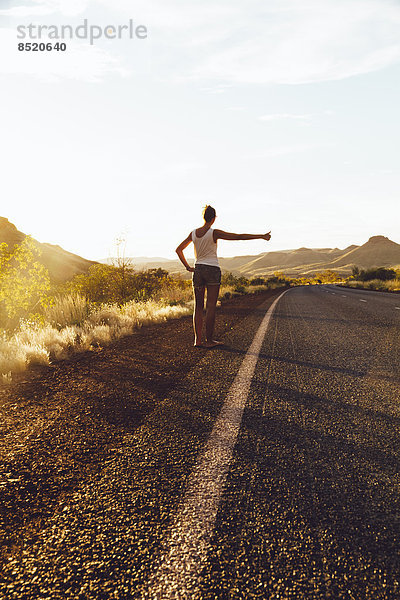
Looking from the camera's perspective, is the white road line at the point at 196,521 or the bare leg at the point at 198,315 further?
the bare leg at the point at 198,315

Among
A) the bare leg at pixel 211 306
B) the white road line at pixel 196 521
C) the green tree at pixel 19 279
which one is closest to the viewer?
the white road line at pixel 196 521

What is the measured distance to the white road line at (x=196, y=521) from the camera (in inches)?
50.2

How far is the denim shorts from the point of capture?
225 inches

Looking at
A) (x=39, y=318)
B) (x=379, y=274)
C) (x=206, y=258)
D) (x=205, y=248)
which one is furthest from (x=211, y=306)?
(x=379, y=274)

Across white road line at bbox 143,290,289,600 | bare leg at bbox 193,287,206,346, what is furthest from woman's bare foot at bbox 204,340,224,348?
white road line at bbox 143,290,289,600

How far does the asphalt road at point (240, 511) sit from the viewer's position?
1.28 metres

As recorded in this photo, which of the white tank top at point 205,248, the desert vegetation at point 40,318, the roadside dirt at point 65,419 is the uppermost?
the white tank top at point 205,248

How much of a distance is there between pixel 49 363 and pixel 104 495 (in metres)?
3.38

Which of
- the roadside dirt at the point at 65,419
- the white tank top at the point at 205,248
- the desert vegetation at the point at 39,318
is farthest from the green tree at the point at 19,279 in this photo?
the white tank top at the point at 205,248

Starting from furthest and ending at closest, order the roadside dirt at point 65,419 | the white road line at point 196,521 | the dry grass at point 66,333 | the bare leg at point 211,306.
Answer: the bare leg at point 211,306 → the dry grass at point 66,333 → the roadside dirt at point 65,419 → the white road line at point 196,521

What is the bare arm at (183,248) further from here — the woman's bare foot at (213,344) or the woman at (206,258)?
the woman's bare foot at (213,344)

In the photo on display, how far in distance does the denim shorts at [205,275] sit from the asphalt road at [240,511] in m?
2.70

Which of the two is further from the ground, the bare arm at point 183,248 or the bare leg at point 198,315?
the bare arm at point 183,248

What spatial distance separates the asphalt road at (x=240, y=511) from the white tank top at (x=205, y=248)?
2799 mm
